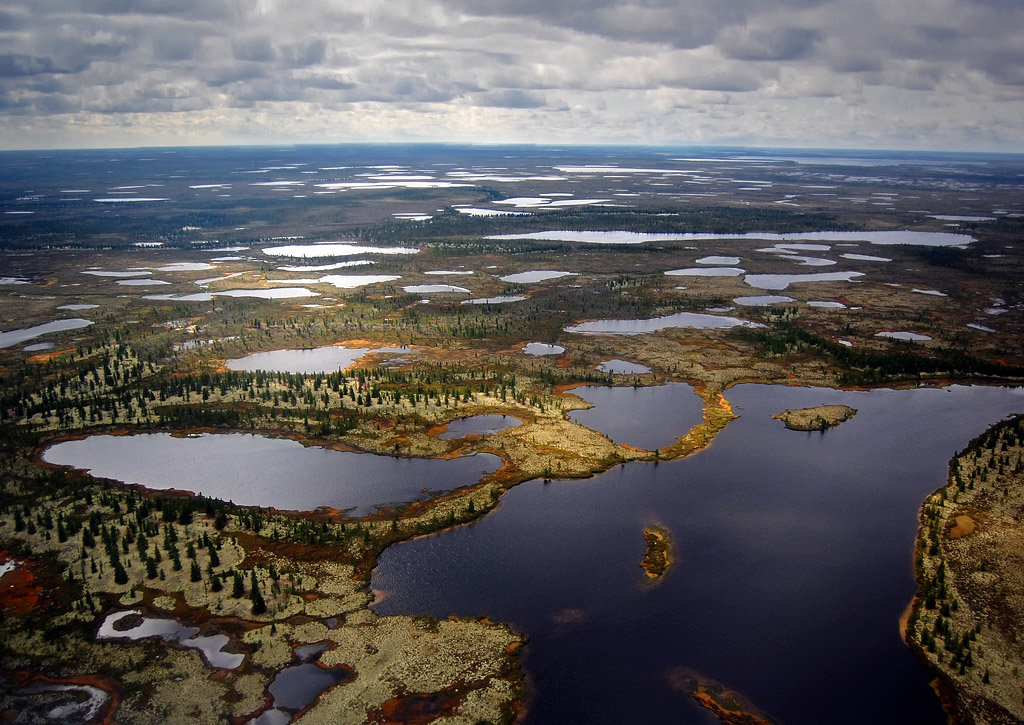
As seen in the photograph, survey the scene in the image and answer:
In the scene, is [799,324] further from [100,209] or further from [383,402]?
[100,209]

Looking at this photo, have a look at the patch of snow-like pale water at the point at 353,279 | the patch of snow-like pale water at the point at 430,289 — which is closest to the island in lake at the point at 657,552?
the patch of snow-like pale water at the point at 430,289

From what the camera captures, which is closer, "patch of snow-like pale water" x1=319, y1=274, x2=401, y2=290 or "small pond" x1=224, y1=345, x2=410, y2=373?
"small pond" x1=224, y1=345, x2=410, y2=373

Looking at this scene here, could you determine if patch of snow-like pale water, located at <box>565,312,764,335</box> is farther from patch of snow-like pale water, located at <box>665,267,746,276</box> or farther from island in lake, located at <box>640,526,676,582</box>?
island in lake, located at <box>640,526,676,582</box>

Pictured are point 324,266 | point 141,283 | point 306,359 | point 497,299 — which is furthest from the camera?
point 324,266

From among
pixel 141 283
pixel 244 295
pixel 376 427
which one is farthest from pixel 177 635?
pixel 141 283

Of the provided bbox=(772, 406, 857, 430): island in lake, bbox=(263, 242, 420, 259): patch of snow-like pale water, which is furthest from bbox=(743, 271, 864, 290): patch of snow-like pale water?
bbox=(263, 242, 420, 259): patch of snow-like pale water

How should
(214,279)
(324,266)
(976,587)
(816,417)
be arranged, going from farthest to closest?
(324,266), (214,279), (816,417), (976,587)

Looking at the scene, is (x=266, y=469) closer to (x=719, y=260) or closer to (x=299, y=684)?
(x=299, y=684)
